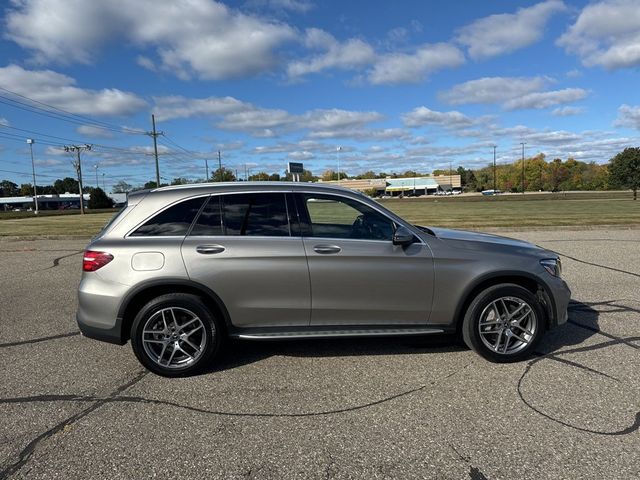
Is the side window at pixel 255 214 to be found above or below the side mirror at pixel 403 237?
above

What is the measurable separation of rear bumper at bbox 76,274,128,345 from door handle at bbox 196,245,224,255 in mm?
711

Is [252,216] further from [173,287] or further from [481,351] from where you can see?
[481,351]

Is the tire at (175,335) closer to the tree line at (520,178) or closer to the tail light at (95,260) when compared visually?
the tail light at (95,260)

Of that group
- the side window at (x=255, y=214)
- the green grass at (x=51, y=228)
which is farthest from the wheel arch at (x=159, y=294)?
the green grass at (x=51, y=228)

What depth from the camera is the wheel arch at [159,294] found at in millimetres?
3879

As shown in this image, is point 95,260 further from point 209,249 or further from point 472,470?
point 472,470

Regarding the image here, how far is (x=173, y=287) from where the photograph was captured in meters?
3.96

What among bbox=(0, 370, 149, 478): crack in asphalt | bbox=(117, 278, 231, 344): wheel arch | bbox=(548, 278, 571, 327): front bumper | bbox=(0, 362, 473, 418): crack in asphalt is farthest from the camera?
bbox=(548, 278, 571, 327): front bumper

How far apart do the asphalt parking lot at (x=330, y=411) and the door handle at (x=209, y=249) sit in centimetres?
111

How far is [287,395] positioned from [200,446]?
33.8 inches

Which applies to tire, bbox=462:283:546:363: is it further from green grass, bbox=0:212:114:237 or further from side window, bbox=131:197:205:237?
green grass, bbox=0:212:114:237

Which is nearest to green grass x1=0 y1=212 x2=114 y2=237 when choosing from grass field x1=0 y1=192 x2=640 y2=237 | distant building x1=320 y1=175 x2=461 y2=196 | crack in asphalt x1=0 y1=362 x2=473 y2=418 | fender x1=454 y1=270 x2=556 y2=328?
grass field x1=0 y1=192 x2=640 y2=237

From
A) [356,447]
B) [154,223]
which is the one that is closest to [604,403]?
[356,447]

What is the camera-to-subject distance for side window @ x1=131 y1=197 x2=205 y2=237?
404 centimetres
